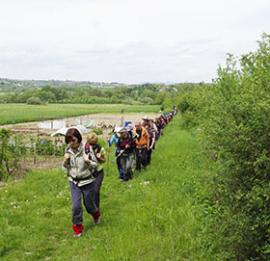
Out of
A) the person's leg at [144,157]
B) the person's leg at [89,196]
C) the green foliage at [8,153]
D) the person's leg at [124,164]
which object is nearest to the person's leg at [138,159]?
the person's leg at [144,157]

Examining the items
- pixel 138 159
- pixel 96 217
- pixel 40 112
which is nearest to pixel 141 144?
pixel 138 159

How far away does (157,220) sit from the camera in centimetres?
708

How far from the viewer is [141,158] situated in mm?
12977

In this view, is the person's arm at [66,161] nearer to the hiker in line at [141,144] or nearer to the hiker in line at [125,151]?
the hiker in line at [125,151]

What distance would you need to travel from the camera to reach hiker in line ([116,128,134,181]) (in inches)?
447

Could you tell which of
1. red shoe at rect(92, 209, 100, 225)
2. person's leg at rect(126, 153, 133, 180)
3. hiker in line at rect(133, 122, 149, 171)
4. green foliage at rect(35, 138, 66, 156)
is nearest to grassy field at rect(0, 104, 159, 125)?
green foliage at rect(35, 138, 66, 156)

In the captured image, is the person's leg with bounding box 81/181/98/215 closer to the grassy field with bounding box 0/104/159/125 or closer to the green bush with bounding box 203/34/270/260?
the green bush with bounding box 203/34/270/260

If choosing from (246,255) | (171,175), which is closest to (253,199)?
(246,255)

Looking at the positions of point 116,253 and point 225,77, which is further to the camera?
point 116,253

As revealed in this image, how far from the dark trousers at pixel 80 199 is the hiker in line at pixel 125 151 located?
3.88 meters

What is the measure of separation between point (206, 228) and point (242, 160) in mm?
938

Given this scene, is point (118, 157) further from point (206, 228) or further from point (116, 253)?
point (206, 228)

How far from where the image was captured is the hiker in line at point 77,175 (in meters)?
7.03

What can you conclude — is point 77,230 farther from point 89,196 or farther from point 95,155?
point 95,155
